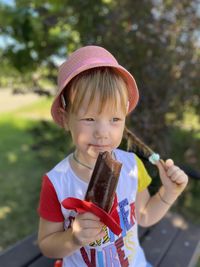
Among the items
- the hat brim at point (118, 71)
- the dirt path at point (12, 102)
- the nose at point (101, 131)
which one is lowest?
the dirt path at point (12, 102)

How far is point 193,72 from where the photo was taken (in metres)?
3.54

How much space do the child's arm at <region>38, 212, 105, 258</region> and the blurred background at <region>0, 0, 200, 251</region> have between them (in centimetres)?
151

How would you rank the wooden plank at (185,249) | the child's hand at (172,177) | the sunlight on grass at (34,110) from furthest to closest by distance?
1. the sunlight on grass at (34,110)
2. the wooden plank at (185,249)
3. the child's hand at (172,177)

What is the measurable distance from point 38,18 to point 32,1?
275mm

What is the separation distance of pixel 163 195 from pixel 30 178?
3.65 metres

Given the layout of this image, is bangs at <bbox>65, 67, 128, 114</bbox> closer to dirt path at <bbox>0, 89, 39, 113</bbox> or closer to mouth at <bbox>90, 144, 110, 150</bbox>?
mouth at <bbox>90, 144, 110, 150</bbox>

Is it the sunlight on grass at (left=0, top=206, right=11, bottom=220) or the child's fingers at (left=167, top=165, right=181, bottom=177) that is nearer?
the child's fingers at (left=167, top=165, right=181, bottom=177)

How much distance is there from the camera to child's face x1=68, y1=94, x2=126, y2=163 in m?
1.63

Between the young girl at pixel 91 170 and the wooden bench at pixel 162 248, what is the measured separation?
0.59 meters

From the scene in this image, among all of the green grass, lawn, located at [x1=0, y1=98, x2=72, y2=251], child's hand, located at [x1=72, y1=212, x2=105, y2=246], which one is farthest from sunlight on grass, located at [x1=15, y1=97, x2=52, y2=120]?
child's hand, located at [x1=72, y1=212, x2=105, y2=246]

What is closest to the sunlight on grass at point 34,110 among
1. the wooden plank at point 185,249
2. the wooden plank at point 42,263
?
the wooden plank at point 185,249

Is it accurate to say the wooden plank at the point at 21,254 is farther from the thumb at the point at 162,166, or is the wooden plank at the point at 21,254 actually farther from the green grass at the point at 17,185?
the green grass at the point at 17,185

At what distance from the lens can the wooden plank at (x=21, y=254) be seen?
2385mm

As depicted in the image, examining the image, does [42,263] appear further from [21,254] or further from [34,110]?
[34,110]
